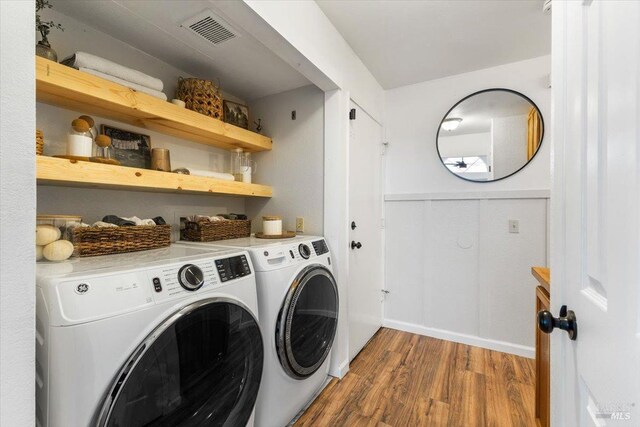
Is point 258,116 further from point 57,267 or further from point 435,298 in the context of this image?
point 435,298

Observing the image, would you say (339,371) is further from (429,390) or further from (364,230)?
(364,230)

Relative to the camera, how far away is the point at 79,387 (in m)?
0.67

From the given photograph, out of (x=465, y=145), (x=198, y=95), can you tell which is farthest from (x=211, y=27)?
(x=465, y=145)

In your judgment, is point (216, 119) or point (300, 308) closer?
point (300, 308)

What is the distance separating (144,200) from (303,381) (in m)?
1.43

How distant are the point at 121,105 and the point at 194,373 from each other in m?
1.21

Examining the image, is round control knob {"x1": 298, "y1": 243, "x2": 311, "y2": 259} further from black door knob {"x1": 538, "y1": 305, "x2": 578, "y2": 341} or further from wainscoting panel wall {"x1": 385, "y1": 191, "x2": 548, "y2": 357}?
wainscoting panel wall {"x1": 385, "y1": 191, "x2": 548, "y2": 357}

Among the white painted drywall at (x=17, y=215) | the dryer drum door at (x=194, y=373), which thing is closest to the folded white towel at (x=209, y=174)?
the dryer drum door at (x=194, y=373)

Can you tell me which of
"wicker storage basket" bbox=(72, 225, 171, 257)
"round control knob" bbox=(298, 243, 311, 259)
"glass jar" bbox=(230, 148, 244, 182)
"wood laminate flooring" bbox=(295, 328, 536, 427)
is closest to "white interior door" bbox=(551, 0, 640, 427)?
"wood laminate flooring" bbox=(295, 328, 536, 427)

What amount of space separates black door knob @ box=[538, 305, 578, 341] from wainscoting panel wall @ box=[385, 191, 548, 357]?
1741mm

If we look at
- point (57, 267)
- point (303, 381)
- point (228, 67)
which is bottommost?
point (303, 381)

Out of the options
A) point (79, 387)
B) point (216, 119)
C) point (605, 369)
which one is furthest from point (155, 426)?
point (216, 119)

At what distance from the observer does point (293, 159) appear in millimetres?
2092

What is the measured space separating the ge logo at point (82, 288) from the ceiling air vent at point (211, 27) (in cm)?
134
